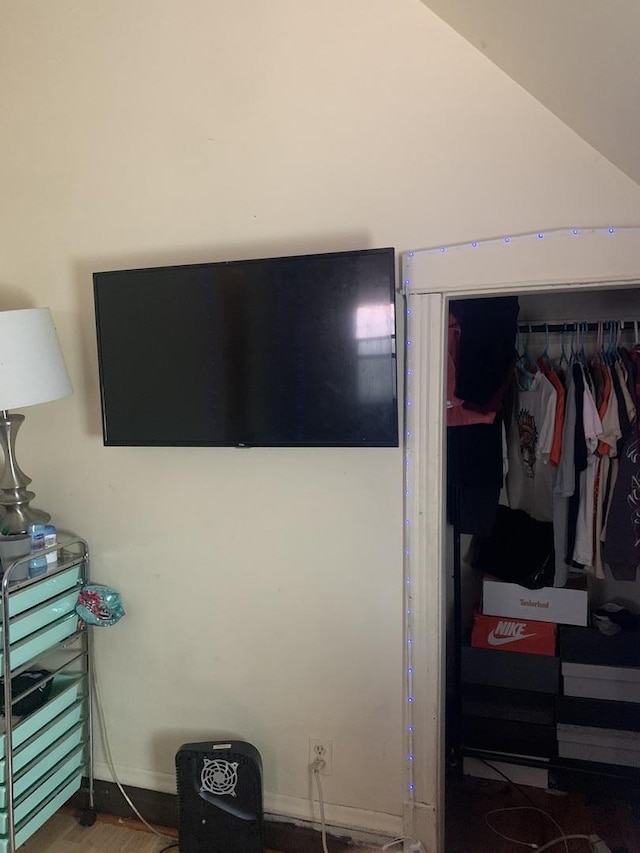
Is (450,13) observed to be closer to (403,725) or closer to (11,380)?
(11,380)

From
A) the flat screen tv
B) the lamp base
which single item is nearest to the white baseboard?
the lamp base

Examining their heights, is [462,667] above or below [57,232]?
below

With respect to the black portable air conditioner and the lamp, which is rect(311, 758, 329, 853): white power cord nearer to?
the black portable air conditioner

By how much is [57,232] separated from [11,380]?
63 centimetres

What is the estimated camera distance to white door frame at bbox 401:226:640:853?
1.64 meters

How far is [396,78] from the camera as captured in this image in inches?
67.7

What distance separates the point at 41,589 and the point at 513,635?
1.76 m

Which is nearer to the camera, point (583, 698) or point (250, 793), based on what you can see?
point (250, 793)

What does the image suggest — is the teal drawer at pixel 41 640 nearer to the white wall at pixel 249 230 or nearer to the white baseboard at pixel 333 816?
the white wall at pixel 249 230

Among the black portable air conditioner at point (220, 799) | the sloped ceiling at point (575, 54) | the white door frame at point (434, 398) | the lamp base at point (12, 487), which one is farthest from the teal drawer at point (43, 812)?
the sloped ceiling at point (575, 54)

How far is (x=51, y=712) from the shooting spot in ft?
6.44

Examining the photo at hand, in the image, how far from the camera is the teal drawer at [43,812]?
1815mm

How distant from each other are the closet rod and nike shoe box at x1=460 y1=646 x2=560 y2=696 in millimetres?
1322

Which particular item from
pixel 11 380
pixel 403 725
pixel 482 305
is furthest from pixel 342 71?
pixel 403 725
